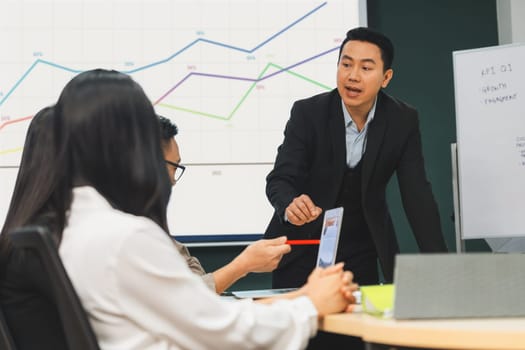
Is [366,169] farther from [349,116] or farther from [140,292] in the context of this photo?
[140,292]

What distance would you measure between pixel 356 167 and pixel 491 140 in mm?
562

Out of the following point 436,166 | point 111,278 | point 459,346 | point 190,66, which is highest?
point 190,66

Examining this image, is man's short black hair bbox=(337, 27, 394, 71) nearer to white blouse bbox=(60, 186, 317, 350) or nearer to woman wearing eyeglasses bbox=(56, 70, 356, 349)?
woman wearing eyeglasses bbox=(56, 70, 356, 349)

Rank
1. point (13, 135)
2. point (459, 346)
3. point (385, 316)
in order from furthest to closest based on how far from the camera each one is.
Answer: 1. point (13, 135)
2. point (385, 316)
3. point (459, 346)

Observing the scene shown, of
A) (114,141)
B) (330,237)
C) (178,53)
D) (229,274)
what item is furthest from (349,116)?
(114,141)

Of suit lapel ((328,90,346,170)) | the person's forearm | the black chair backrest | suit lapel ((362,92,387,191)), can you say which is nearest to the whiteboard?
suit lapel ((362,92,387,191))

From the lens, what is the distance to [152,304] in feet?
3.85

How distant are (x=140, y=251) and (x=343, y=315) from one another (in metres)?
0.42

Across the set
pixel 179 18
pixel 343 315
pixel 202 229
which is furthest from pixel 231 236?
pixel 343 315

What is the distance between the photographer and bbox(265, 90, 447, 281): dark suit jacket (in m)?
2.54

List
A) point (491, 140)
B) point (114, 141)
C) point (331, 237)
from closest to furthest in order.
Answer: point (114, 141) < point (331, 237) < point (491, 140)

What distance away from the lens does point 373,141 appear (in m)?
2.58

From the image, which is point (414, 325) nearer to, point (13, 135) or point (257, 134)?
point (257, 134)

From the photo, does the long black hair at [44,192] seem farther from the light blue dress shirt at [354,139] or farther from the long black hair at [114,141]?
the light blue dress shirt at [354,139]
